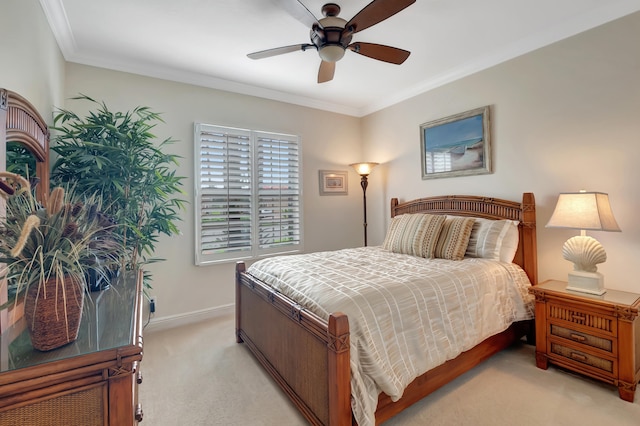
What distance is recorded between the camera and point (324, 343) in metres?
1.56

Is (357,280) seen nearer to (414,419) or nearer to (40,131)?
(414,419)

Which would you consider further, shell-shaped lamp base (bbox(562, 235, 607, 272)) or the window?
the window

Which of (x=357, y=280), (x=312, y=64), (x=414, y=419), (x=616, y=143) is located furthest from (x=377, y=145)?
(x=414, y=419)

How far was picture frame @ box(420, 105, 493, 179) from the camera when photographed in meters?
3.18

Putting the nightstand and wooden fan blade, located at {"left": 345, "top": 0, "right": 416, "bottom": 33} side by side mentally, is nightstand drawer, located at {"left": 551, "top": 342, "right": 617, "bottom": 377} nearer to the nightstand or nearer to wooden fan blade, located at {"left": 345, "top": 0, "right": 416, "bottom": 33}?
the nightstand

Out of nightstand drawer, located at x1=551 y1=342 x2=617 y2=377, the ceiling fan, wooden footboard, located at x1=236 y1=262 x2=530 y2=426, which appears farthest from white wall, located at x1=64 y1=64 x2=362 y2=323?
nightstand drawer, located at x1=551 y1=342 x2=617 y2=377

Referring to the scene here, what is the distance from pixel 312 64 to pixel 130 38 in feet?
5.58

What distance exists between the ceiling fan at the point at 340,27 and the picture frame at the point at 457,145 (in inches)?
53.6

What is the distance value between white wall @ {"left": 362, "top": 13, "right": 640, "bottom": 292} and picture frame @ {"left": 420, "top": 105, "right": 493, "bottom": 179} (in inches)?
3.3

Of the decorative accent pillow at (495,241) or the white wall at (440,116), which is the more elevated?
the white wall at (440,116)

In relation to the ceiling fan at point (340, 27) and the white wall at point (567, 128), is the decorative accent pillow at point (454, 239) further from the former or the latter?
the ceiling fan at point (340, 27)

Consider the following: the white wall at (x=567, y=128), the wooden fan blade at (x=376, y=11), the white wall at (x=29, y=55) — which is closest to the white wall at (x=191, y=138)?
the white wall at (x=29, y=55)

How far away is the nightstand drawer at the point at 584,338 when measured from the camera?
78.6 inches

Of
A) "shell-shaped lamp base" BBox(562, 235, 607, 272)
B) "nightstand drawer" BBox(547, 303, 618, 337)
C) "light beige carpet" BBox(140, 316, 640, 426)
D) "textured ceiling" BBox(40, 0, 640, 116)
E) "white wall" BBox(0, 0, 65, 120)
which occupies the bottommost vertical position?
"light beige carpet" BBox(140, 316, 640, 426)
